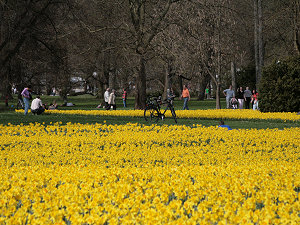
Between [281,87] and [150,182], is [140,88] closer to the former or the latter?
[281,87]

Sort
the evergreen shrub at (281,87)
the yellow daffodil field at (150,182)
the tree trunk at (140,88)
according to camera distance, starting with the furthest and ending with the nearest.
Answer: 1. the tree trunk at (140,88)
2. the evergreen shrub at (281,87)
3. the yellow daffodil field at (150,182)

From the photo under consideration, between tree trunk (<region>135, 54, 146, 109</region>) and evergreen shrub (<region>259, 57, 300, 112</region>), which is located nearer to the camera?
evergreen shrub (<region>259, 57, 300, 112</region>)

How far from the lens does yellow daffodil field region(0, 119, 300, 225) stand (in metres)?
4.39

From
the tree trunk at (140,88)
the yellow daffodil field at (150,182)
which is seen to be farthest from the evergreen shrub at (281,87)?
the yellow daffodil field at (150,182)

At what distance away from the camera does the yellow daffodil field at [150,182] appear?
4.39m

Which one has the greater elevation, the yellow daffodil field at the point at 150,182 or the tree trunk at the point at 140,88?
the tree trunk at the point at 140,88

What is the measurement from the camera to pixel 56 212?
14.3 feet

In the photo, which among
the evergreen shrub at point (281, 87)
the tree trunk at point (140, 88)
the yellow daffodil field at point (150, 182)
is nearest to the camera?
the yellow daffodil field at point (150, 182)

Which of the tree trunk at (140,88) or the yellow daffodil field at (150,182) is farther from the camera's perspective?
the tree trunk at (140,88)

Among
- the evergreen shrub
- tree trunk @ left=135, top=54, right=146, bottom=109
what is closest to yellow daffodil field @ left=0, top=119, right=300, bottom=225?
the evergreen shrub

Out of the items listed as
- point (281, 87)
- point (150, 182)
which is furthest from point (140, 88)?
point (150, 182)

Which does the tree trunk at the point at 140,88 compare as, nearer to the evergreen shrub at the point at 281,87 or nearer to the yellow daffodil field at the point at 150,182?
the evergreen shrub at the point at 281,87

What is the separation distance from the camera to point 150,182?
6020 millimetres

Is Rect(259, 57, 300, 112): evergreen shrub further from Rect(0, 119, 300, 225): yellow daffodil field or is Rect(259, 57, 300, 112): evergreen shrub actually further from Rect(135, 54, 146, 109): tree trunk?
Rect(0, 119, 300, 225): yellow daffodil field
